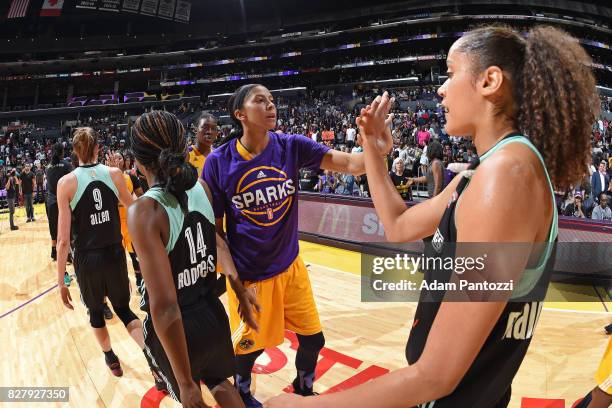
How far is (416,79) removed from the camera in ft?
97.1

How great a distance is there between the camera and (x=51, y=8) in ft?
112

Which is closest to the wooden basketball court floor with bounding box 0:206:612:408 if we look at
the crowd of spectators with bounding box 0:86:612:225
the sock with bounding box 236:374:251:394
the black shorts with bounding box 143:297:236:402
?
the sock with bounding box 236:374:251:394

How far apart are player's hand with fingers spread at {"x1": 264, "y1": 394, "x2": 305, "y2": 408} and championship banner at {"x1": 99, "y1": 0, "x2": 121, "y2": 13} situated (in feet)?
137

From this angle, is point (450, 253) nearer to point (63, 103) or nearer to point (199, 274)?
point (199, 274)

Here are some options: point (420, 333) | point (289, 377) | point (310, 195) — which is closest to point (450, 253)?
point (420, 333)

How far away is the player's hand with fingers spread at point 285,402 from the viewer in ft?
2.82

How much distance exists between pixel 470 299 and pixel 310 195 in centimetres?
749

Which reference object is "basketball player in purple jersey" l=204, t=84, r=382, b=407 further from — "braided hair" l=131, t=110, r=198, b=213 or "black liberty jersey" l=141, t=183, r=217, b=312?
"braided hair" l=131, t=110, r=198, b=213

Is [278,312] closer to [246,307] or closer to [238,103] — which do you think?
[246,307]

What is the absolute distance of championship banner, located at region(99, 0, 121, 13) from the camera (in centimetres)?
3522

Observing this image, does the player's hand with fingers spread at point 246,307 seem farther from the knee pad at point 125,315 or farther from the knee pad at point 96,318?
the knee pad at point 96,318

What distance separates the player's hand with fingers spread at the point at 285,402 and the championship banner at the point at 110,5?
41.9 metres

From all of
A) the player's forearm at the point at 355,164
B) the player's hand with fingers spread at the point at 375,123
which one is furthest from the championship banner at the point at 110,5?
the player's hand with fingers spread at the point at 375,123

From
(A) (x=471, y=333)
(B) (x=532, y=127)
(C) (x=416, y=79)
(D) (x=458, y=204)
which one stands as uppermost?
(C) (x=416, y=79)
